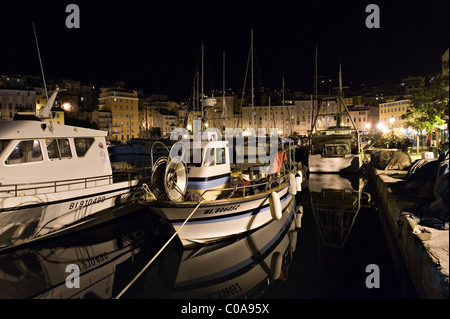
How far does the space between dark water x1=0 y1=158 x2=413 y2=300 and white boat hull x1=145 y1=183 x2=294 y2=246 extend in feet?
1.39

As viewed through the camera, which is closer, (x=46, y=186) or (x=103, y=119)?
(x=46, y=186)

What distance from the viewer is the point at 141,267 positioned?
31.4 ft

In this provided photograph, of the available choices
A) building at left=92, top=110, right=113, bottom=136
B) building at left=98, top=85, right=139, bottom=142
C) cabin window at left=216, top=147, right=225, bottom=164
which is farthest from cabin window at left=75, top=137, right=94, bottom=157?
building at left=98, top=85, right=139, bottom=142

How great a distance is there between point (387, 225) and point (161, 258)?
31.1 feet

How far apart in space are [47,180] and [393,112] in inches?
4060

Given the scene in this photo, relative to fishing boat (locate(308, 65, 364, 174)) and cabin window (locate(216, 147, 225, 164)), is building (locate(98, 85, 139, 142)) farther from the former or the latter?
cabin window (locate(216, 147, 225, 164))

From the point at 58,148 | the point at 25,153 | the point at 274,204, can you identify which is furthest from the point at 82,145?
the point at 274,204

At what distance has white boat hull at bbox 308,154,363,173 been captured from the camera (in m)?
28.9

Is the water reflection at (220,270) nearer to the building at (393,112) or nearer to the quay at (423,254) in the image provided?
the quay at (423,254)

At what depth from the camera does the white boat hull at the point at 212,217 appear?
9.92 meters

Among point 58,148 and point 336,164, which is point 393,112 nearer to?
point 336,164

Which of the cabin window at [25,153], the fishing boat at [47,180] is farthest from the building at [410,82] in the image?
the cabin window at [25,153]

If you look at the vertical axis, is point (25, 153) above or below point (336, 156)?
above
